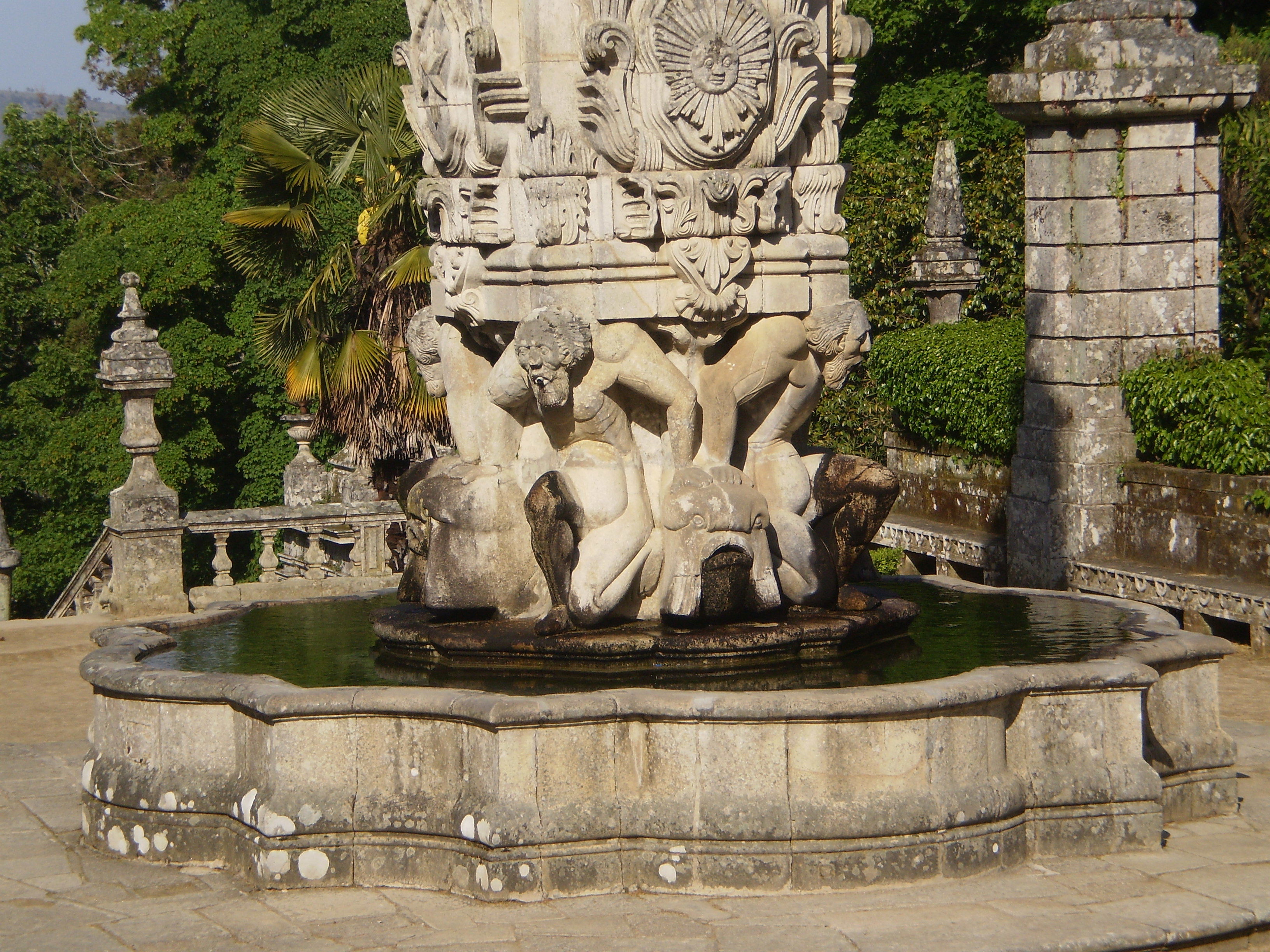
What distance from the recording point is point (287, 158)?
59.8ft

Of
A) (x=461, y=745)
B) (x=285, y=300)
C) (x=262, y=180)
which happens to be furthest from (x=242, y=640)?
(x=285, y=300)

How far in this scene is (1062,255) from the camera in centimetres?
1295

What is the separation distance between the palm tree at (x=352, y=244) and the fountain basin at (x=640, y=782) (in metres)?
10.7

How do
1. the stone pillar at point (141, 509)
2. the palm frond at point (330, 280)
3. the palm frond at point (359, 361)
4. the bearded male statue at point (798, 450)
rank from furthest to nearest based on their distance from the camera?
1. the palm frond at point (330, 280)
2. the palm frond at point (359, 361)
3. the stone pillar at point (141, 509)
4. the bearded male statue at point (798, 450)

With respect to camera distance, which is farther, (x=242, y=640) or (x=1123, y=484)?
(x=1123, y=484)

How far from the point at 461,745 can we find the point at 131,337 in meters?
8.13

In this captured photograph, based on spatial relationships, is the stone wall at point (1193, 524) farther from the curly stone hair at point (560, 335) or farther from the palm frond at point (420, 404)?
the palm frond at point (420, 404)

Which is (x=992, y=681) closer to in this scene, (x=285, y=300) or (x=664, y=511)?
(x=664, y=511)

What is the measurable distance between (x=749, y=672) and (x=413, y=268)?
411 inches

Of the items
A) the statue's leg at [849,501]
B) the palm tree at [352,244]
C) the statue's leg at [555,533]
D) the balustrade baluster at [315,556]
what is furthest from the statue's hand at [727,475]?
the palm tree at [352,244]

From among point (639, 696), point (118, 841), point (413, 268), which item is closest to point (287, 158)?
point (413, 268)

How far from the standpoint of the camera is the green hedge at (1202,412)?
1161 cm

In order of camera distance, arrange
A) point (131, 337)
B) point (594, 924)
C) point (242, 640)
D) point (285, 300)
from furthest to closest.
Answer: point (285, 300) < point (131, 337) < point (242, 640) < point (594, 924)

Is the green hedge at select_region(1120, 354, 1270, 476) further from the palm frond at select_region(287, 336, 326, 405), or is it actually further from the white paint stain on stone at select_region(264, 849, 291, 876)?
the palm frond at select_region(287, 336, 326, 405)
